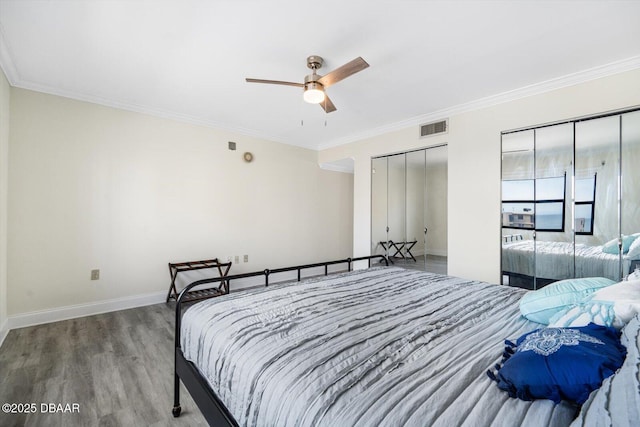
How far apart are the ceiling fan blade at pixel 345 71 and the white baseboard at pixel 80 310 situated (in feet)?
11.1

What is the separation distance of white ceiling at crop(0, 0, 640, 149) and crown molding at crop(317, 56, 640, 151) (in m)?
0.01

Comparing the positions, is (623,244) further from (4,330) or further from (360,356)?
(4,330)

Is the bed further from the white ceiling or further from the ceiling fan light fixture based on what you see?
the ceiling fan light fixture

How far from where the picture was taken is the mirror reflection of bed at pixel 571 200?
2531 millimetres

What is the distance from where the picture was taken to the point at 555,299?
1473 mm

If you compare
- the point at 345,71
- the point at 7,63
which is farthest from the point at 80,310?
the point at 345,71

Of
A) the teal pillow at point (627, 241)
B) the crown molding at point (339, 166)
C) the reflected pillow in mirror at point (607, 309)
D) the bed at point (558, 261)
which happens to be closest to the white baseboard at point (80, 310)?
the crown molding at point (339, 166)

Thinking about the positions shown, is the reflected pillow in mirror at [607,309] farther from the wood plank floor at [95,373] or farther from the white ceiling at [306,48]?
the wood plank floor at [95,373]

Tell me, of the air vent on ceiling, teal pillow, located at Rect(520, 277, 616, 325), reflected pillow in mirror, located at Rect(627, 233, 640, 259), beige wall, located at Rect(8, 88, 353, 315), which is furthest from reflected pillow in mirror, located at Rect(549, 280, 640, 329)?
beige wall, located at Rect(8, 88, 353, 315)

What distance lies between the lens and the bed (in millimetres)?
2609

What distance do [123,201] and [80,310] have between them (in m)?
1.33

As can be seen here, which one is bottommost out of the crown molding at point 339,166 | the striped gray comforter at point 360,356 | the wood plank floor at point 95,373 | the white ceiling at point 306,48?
the wood plank floor at point 95,373

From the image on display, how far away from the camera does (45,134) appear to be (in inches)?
122

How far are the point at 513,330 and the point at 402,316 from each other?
53 cm
